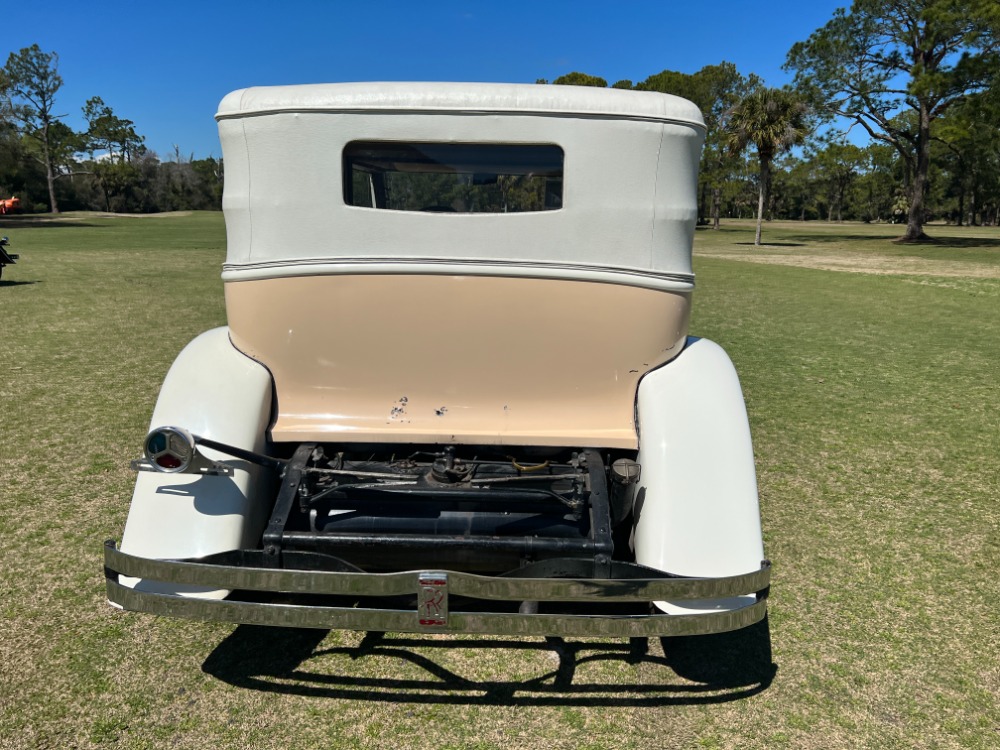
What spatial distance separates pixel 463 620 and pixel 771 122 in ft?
119

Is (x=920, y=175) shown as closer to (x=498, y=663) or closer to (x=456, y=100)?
(x=456, y=100)

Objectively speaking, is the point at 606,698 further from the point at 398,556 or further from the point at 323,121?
the point at 323,121

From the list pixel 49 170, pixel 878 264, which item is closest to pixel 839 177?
pixel 878 264

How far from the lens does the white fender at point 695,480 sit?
2.67 m

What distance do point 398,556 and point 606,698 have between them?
103cm

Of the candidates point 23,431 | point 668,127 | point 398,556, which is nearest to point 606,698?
point 398,556

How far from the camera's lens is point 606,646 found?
3129 mm

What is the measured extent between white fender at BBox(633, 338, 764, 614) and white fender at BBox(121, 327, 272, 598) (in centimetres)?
167

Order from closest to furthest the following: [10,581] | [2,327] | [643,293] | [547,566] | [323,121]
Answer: [547,566]
[323,121]
[643,293]
[10,581]
[2,327]

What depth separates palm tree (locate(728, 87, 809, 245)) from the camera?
33.2 meters

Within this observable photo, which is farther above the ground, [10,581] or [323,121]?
[323,121]

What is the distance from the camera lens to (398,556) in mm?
2980

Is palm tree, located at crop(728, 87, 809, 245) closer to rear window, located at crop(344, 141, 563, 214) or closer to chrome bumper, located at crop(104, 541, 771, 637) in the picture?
rear window, located at crop(344, 141, 563, 214)

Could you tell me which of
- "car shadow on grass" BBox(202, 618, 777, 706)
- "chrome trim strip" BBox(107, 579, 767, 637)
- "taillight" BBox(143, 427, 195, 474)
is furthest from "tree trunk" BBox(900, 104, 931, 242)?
"taillight" BBox(143, 427, 195, 474)
